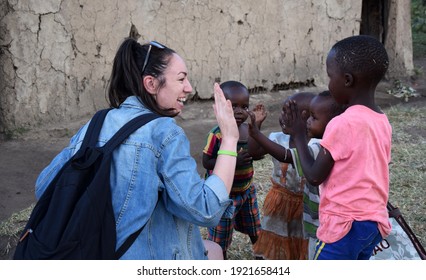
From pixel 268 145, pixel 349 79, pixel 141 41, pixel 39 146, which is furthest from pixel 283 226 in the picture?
pixel 141 41

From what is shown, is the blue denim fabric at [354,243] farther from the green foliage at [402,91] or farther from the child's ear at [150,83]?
the green foliage at [402,91]

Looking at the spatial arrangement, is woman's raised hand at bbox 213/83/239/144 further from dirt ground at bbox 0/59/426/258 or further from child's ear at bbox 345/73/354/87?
dirt ground at bbox 0/59/426/258

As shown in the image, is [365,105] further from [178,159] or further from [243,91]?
[243,91]

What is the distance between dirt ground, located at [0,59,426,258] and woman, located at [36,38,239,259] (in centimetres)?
247

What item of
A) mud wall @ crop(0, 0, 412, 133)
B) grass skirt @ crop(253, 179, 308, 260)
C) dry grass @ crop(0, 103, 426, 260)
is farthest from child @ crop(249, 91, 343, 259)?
mud wall @ crop(0, 0, 412, 133)

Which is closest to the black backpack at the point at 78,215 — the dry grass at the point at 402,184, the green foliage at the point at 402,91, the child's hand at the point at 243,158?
the child's hand at the point at 243,158

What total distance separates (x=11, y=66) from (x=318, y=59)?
15.4 feet

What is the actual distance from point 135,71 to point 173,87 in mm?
149

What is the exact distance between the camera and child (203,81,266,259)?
10.2 ft

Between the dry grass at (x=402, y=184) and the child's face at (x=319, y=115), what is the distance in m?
1.15

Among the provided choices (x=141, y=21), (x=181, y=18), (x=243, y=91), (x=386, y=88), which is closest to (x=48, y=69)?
(x=141, y=21)

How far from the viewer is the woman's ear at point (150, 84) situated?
2.05 m

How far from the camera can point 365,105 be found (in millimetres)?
2172

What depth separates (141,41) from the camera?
6.32 metres
